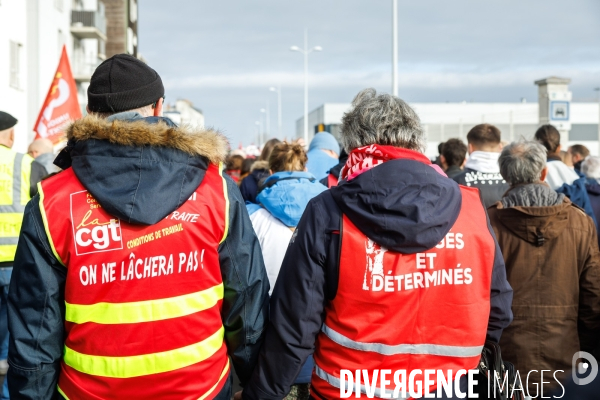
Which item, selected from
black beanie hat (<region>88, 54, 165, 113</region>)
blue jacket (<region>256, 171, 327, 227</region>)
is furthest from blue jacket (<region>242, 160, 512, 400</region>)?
blue jacket (<region>256, 171, 327, 227</region>)

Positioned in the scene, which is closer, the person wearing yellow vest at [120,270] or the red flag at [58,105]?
the person wearing yellow vest at [120,270]

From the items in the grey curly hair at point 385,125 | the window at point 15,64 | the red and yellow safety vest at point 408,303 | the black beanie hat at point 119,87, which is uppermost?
the window at point 15,64

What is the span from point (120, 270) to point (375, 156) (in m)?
1.10

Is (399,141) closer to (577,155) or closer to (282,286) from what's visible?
(282,286)

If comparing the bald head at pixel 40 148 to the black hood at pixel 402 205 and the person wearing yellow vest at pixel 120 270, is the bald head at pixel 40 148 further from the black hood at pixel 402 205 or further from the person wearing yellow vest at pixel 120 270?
Result: the black hood at pixel 402 205

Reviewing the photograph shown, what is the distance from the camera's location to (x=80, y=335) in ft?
8.09

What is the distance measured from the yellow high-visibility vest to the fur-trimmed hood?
10.8 ft

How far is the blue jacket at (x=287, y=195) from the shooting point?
425 cm

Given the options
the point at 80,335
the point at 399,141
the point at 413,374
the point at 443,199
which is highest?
the point at 399,141

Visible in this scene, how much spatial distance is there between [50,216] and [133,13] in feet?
173

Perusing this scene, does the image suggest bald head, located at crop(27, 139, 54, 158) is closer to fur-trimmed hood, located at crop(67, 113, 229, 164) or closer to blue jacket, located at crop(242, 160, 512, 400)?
fur-trimmed hood, located at crop(67, 113, 229, 164)

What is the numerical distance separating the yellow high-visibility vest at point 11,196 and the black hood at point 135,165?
328cm

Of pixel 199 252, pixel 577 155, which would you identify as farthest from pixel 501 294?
pixel 577 155

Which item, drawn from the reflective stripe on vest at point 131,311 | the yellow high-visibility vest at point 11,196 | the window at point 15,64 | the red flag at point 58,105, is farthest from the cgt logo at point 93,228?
the window at point 15,64
